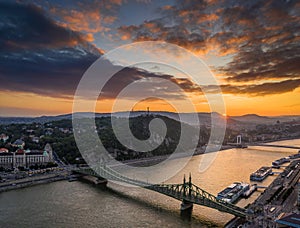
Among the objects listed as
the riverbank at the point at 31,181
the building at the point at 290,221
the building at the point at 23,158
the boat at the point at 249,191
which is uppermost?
the building at the point at 23,158

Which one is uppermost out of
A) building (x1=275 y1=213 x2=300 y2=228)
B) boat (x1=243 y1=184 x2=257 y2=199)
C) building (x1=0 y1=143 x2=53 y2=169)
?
building (x1=0 y1=143 x2=53 y2=169)

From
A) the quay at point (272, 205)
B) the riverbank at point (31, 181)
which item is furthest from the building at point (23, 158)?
the quay at point (272, 205)

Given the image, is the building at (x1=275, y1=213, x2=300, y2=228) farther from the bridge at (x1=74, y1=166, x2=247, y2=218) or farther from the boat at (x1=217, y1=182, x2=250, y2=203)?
the boat at (x1=217, y1=182, x2=250, y2=203)

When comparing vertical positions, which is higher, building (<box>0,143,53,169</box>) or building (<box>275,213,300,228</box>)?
building (<box>0,143,53,169</box>)

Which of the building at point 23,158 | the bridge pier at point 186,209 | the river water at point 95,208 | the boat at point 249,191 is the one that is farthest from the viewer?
the building at point 23,158

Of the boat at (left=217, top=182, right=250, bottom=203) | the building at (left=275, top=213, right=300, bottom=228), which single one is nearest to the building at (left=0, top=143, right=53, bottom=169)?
the boat at (left=217, top=182, right=250, bottom=203)

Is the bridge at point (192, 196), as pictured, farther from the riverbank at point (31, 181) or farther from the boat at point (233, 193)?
the riverbank at point (31, 181)
